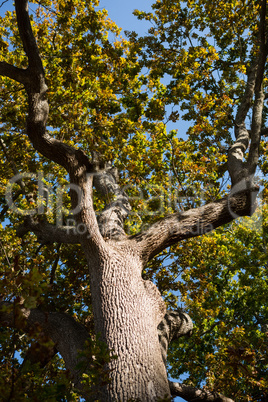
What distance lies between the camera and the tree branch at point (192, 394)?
535 centimetres

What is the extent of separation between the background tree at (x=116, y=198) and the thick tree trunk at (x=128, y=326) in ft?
A: 0.05

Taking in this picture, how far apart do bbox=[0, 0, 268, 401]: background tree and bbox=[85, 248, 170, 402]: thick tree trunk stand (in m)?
0.02

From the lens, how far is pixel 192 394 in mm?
5430

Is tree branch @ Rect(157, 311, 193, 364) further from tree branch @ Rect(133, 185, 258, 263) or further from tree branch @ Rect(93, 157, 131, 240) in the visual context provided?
tree branch @ Rect(93, 157, 131, 240)

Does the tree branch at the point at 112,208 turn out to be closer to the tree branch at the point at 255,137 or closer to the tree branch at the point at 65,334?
the tree branch at the point at 65,334

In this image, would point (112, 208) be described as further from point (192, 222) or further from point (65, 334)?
point (65, 334)

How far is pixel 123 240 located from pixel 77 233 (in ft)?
2.58

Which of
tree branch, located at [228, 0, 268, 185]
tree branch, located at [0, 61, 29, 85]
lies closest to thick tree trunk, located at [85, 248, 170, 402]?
tree branch, located at [228, 0, 268, 185]

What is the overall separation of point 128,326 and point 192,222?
75.8 inches

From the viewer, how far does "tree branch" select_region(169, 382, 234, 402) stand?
5.35 m

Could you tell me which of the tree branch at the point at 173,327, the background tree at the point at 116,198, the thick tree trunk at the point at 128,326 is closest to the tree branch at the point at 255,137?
the background tree at the point at 116,198

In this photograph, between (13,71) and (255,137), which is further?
(255,137)

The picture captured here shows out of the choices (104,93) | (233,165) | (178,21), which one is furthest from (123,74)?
(233,165)

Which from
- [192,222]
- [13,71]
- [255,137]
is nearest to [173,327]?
[192,222]
